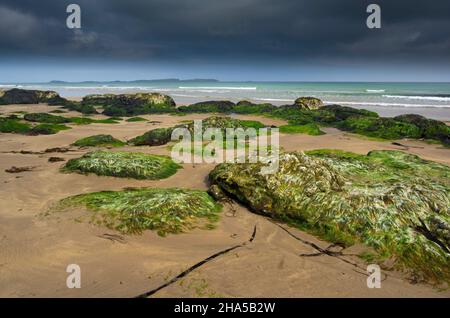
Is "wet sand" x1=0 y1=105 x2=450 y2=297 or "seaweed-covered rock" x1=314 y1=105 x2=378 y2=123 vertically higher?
"seaweed-covered rock" x1=314 y1=105 x2=378 y2=123

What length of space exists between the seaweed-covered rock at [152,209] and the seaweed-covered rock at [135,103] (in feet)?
68.8

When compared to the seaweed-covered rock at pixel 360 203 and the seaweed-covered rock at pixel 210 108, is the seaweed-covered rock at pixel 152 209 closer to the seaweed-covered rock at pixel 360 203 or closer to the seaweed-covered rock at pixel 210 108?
the seaweed-covered rock at pixel 360 203

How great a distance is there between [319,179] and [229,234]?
207 cm

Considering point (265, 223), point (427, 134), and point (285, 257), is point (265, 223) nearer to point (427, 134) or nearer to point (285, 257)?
point (285, 257)

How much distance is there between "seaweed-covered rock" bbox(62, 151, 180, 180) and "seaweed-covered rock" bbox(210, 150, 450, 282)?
7.13 ft

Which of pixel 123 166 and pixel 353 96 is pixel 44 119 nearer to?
pixel 123 166

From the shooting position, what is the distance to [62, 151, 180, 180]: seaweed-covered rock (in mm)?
8547

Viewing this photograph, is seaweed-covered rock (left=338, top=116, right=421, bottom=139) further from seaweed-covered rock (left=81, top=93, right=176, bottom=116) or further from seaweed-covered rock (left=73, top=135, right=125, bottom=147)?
seaweed-covered rock (left=81, top=93, right=176, bottom=116)

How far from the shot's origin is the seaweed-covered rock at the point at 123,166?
855 cm

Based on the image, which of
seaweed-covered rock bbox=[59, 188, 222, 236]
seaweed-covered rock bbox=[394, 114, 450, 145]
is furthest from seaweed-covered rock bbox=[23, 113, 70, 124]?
seaweed-covered rock bbox=[394, 114, 450, 145]

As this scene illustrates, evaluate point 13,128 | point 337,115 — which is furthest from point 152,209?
point 337,115
